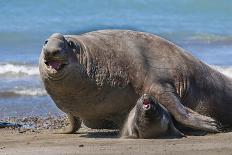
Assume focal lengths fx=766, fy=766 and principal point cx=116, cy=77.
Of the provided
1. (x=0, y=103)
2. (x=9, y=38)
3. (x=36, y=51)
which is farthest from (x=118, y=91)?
(x=9, y=38)

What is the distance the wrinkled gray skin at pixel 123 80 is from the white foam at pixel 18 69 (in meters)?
7.70

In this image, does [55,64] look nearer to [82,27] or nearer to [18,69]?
[18,69]

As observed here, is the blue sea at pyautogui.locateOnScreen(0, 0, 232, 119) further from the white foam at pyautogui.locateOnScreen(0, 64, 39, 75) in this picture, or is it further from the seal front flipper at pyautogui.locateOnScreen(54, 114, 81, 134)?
the seal front flipper at pyautogui.locateOnScreen(54, 114, 81, 134)

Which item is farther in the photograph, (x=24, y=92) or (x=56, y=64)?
(x=24, y=92)

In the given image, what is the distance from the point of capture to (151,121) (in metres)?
7.92

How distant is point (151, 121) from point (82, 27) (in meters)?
25.1

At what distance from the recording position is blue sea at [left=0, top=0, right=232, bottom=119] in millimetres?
13648

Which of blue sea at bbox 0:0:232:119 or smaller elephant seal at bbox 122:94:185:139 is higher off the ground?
smaller elephant seal at bbox 122:94:185:139

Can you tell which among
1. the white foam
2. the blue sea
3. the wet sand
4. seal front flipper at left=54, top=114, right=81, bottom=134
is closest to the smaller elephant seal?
the wet sand

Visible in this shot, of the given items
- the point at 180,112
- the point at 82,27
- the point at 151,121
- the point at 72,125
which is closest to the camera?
the point at 151,121

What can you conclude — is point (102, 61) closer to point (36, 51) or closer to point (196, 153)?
point (196, 153)

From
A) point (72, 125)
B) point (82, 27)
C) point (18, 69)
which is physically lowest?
point (82, 27)

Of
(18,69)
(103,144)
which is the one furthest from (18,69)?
(103,144)

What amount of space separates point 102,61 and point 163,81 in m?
0.73
